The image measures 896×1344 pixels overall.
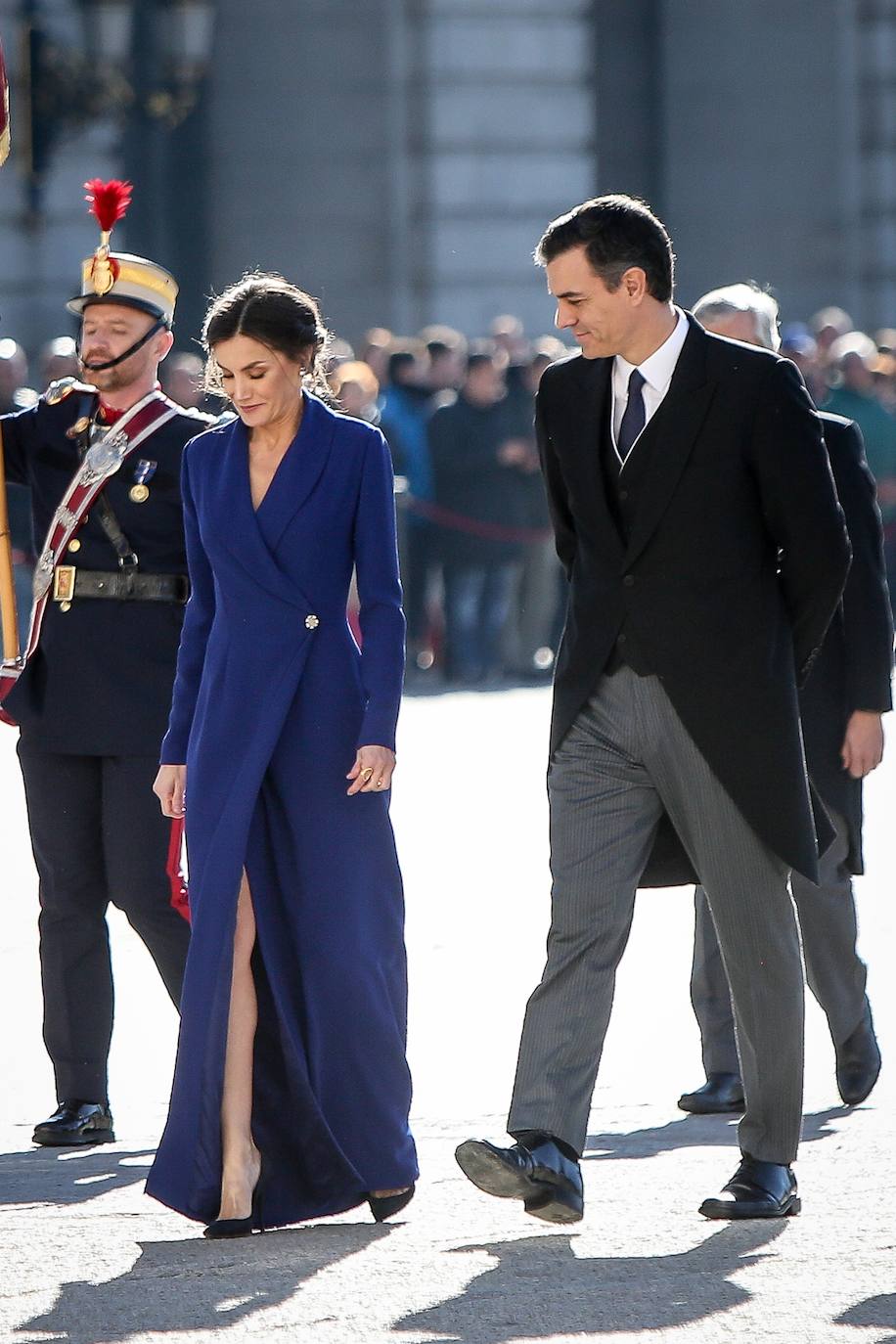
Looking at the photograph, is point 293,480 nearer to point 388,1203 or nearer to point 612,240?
point 612,240

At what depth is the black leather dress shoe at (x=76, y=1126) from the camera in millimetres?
6066

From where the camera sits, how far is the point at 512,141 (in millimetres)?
22875

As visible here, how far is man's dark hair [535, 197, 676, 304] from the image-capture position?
5.06 meters

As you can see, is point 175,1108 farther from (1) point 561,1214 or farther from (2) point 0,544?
(2) point 0,544

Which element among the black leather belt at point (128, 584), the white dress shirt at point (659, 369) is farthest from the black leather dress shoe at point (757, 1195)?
the black leather belt at point (128, 584)

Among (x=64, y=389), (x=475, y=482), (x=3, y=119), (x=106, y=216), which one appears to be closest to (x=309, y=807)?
(x=64, y=389)

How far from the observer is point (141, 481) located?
6.15 meters

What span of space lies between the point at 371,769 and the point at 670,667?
573mm

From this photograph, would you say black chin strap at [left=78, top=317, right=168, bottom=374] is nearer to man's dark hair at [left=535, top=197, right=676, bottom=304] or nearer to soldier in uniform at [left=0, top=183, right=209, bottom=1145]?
soldier in uniform at [left=0, top=183, right=209, bottom=1145]

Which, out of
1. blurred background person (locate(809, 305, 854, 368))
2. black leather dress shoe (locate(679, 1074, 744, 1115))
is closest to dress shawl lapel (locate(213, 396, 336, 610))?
black leather dress shoe (locate(679, 1074, 744, 1115))

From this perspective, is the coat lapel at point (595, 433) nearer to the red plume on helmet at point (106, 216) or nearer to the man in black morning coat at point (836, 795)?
the man in black morning coat at point (836, 795)

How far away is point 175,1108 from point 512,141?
728 inches

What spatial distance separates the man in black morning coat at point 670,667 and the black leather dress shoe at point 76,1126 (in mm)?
1304

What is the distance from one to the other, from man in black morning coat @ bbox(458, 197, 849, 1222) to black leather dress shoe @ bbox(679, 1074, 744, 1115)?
110 cm
